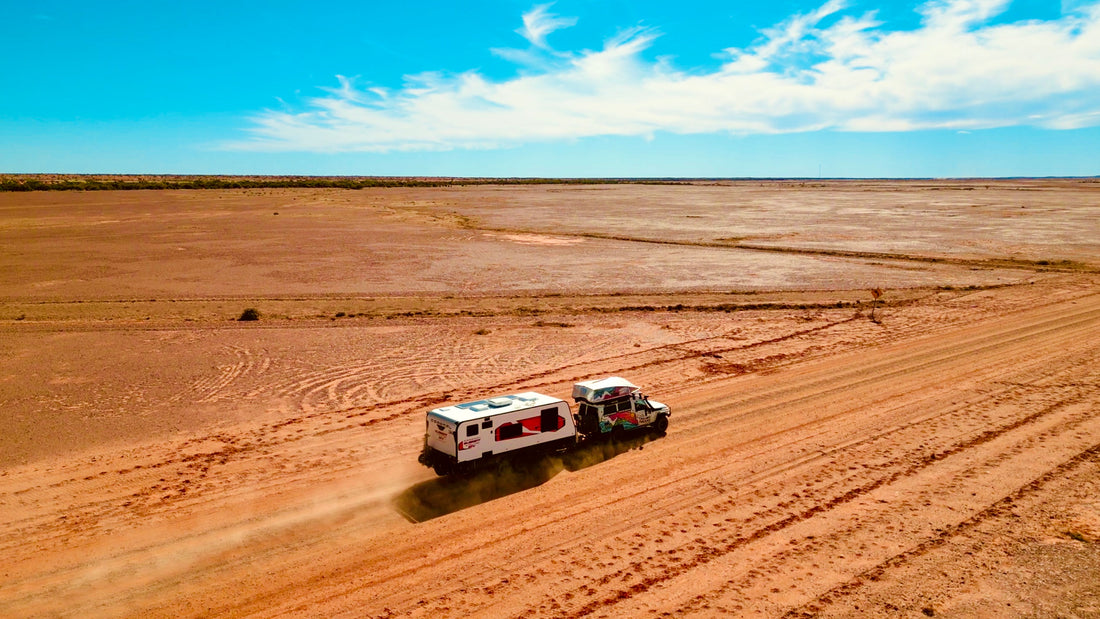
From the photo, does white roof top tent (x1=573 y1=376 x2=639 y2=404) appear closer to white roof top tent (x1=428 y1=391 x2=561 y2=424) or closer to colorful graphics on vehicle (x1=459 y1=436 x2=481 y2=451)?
white roof top tent (x1=428 y1=391 x2=561 y2=424)

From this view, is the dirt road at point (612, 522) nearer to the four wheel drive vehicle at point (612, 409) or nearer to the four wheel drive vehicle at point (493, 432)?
the four wheel drive vehicle at point (612, 409)

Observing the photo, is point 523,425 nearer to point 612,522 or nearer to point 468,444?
point 468,444

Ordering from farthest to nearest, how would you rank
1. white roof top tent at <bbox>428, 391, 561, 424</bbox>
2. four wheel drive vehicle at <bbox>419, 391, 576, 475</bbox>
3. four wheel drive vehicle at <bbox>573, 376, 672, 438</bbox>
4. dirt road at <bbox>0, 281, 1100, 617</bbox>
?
four wheel drive vehicle at <bbox>573, 376, 672, 438</bbox> → white roof top tent at <bbox>428, 391, 561, 424</bbox> → four wheel drive vehicle at <bbox>419, 391, 576, 475</bbox> → dirt road at <bbox>0, 281, 1100, 617</bbox>

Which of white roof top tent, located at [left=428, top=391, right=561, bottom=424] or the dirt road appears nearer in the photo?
the dirt road

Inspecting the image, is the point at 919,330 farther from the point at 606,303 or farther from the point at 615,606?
the point at 615,606

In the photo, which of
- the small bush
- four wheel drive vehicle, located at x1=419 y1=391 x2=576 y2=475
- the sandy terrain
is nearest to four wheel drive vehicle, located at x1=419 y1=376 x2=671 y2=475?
four wheel drive vehicle, located at x1=419 y1=391 x2=576 y2=475

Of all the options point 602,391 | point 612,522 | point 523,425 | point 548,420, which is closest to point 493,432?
point 523,425
